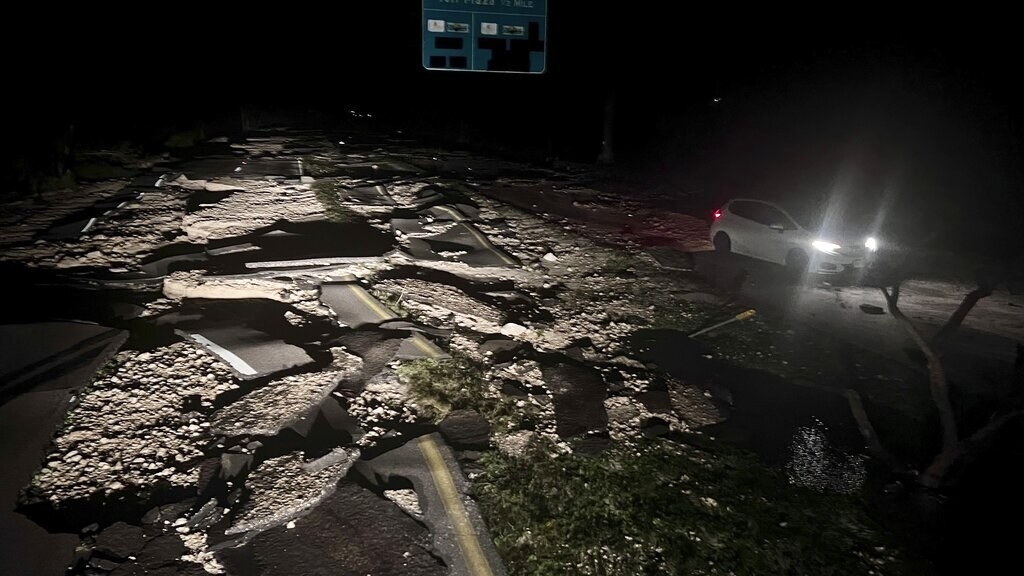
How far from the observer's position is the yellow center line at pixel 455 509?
4.02 metres

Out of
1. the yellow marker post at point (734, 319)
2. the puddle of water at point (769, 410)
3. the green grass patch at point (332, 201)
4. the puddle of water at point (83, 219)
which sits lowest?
the puddle of water at point (769, 410)

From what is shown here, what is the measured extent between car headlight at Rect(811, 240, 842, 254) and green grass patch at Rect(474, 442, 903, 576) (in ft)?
22.9

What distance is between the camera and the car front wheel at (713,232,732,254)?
1235 centimetres

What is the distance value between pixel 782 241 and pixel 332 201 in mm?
10505

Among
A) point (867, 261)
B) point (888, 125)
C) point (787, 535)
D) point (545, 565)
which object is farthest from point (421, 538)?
point (888, 125)

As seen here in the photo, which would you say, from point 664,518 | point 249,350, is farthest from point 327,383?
point 664,518

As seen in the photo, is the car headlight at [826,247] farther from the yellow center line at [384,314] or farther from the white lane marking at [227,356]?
the white lane marking at [227,356]

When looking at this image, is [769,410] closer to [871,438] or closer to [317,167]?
[871,438]

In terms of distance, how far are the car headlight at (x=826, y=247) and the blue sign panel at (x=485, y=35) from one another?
374 inches

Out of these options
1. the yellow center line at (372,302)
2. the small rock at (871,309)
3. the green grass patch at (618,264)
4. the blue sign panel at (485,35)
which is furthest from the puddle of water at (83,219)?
the small rock at (871,309)

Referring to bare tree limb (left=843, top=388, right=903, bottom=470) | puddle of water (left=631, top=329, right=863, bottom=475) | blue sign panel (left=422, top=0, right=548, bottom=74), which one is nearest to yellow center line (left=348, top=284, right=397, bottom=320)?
puddle of water (left=631, top=329, right=863, bottom=475)

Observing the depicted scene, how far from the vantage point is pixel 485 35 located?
16.0 metres

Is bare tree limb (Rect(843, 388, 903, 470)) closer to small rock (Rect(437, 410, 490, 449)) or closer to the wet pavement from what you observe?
the wet pavement

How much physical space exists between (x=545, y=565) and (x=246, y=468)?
2.67 m
